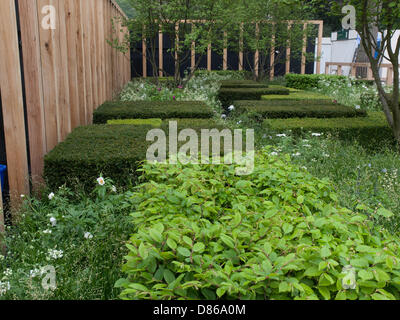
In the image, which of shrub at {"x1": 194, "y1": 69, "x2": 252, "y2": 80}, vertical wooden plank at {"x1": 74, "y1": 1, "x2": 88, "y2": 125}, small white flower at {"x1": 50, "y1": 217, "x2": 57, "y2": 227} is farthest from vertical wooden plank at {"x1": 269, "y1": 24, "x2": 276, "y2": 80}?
small white flower at {"x1": 50, "y1": 217, "x2": 57, "y2": 227}

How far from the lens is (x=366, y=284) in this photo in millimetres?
1519

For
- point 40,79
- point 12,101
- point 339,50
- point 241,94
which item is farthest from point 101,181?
point 339,50

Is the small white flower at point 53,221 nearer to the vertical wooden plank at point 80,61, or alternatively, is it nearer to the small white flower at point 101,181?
the small white flower at point 101,181

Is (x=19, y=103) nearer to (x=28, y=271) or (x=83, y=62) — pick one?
(x=28, y=271)

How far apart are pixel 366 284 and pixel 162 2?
36.3ft

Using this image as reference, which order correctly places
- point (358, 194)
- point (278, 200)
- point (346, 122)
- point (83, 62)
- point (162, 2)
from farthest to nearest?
point (162, 2)
point (346, 122)
point (83, 62)
point (358, 194)
point (278, 200)

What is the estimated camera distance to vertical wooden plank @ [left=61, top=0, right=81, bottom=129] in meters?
5.16

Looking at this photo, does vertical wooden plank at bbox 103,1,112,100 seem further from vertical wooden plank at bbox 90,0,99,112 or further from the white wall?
the white wall

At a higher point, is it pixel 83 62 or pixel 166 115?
pixel 83 62

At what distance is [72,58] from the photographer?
5316 mm

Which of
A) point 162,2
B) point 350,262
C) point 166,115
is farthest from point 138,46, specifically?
point 350,262

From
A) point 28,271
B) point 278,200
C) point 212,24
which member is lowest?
point 28,271

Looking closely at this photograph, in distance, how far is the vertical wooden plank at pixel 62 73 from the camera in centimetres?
468

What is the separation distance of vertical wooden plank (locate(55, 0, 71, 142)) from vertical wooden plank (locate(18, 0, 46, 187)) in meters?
0.59
